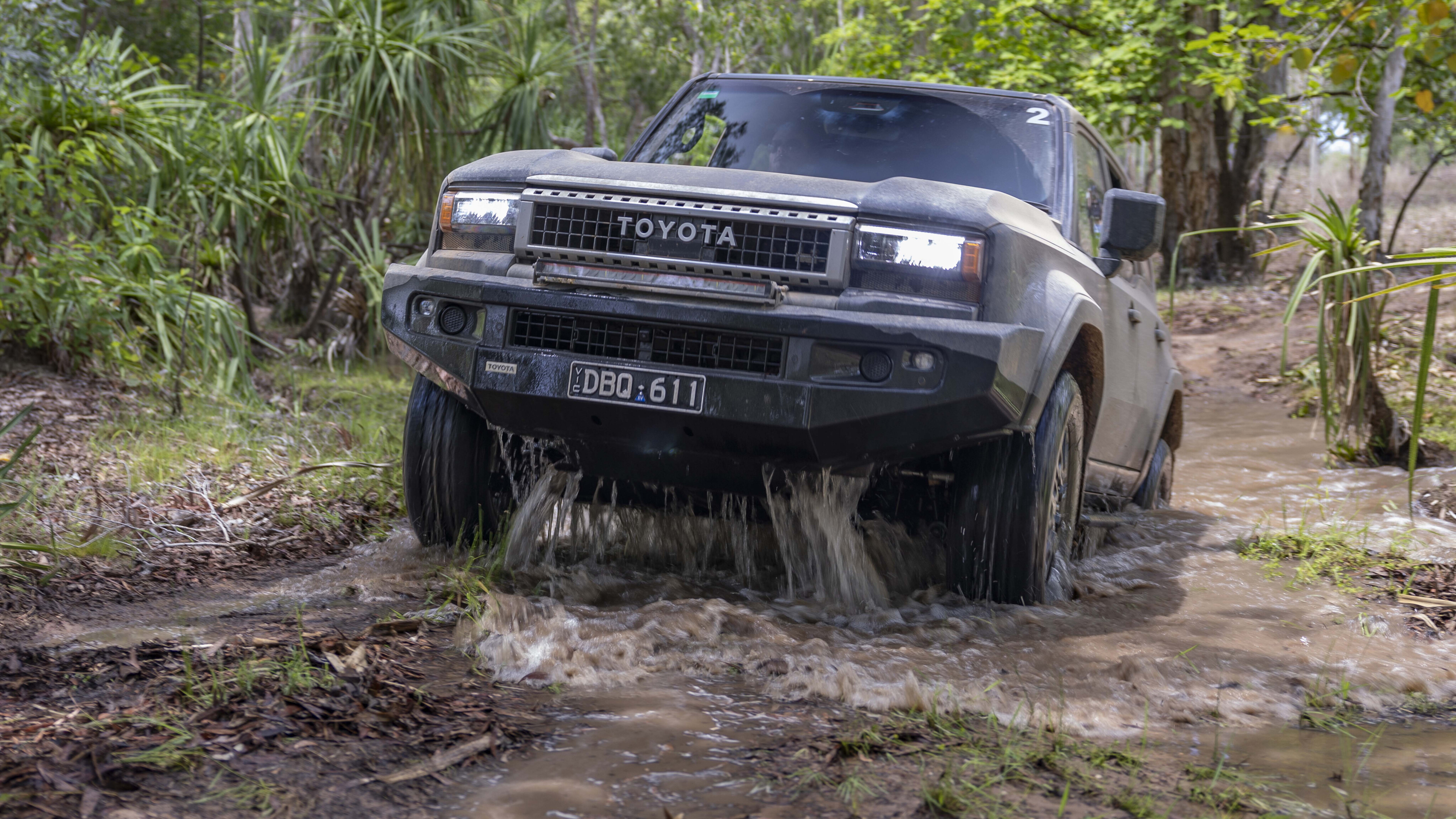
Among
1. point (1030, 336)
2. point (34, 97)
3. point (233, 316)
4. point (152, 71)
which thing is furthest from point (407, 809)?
point (152, 71)

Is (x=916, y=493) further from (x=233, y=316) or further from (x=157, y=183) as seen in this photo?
(x=157, y=183)

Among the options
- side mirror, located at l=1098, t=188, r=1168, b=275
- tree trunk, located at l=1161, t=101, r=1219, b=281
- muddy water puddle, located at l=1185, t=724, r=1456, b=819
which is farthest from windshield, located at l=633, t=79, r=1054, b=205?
tree trunk, located at l=1161, t=101, r=1219, b=281

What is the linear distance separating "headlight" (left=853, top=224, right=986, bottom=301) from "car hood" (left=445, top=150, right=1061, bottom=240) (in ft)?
0.13

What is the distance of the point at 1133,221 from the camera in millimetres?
3828

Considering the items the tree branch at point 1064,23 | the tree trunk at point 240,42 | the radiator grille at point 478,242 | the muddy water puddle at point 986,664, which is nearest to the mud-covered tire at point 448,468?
the muddy water puddle at point 986,664

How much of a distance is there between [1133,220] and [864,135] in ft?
3.08

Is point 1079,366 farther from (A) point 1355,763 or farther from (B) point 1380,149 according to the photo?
(B) point 1380,149

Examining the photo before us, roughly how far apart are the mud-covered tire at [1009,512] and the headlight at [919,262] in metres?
0.47

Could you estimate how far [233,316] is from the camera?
6641 millimetres

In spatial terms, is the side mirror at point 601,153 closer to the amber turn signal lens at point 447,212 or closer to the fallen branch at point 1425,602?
the amber turn signal lens at point 447,212

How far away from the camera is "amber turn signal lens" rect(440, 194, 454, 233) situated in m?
3.44

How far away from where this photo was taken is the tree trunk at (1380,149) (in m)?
11.6

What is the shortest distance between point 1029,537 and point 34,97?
228 inches

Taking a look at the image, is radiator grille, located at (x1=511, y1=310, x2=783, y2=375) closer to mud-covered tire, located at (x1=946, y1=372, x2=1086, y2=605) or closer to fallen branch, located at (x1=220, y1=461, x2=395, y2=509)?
mud-covered tire, located at (x1=946, y1=372, x2=1086, y2=605)
